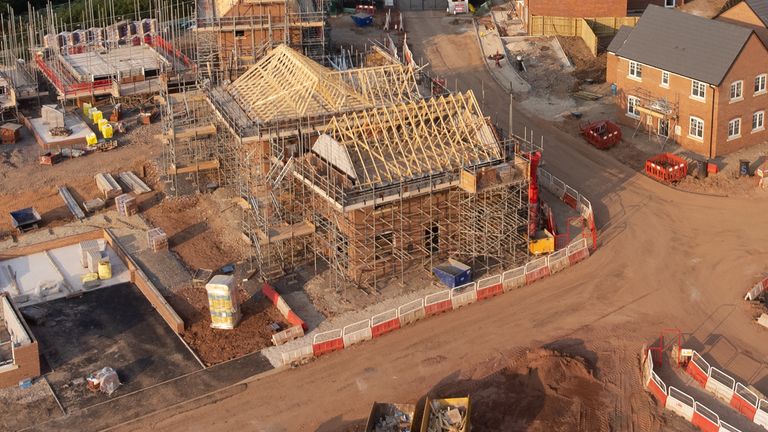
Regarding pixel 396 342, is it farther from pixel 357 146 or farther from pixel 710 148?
pixel 710 148

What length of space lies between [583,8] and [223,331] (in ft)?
167

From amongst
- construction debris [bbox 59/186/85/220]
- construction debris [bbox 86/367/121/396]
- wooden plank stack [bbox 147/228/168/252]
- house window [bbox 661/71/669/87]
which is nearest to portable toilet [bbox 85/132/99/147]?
construction debris [bbox 59/186/85/220]

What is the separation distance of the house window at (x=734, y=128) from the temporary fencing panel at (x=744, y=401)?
2685 centimetres

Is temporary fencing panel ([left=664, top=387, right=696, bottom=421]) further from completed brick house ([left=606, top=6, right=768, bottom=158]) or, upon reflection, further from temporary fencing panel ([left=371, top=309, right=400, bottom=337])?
completed brick house ([left=606, top=6, right=768, bottom=158])

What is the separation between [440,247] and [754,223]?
59.2 ft

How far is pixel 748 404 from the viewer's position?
44.4 meters

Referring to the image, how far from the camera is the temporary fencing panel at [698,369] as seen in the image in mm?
46594

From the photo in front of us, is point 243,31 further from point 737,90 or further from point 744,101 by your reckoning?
point 744,101

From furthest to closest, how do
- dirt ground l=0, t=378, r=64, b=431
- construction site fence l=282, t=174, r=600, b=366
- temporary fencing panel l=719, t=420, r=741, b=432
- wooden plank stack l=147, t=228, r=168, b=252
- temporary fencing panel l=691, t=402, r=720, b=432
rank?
wooden plank stack l=147, t=228, r=168, b=252 < construction site fence l=282, t=174, r=600, b=366 < dirt ground l=0, t=378, r=64, b=431 < temporary fencing panel l=691, t=402, r=720, b=432 < temporary fencing panel l=719, t=420, r=741, b=432

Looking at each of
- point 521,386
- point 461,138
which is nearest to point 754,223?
point 461,138

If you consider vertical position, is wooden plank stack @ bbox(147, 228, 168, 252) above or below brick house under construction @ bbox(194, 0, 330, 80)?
below

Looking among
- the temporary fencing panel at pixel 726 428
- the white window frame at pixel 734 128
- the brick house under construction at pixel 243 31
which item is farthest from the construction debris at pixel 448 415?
the brick house under construction at pixel 243 31

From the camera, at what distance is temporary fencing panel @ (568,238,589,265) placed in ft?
185

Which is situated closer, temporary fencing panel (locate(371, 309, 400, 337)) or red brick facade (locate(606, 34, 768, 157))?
temporary fencing panel (locate(371, 309, 400, 337))
